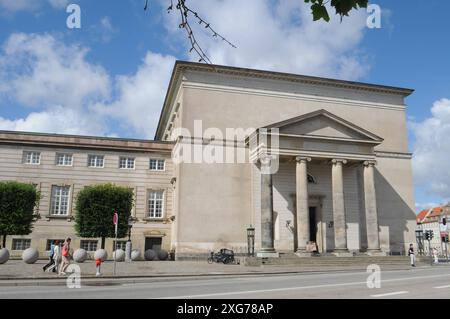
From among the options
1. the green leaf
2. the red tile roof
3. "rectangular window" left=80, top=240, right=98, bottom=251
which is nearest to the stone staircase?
"rectangular window" left=80, top=240, right=98, bottom=251

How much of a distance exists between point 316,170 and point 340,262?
10404 millimetres

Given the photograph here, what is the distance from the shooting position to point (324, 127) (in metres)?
36.3

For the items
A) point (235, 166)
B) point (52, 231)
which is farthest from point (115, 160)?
point (235, 166)

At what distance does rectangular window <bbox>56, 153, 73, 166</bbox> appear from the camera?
38453 millimetres

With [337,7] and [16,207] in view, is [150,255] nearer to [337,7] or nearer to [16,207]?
[16,207]

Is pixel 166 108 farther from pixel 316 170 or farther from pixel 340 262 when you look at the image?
pixel 340 262

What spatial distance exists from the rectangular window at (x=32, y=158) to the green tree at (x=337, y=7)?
3806 centimetres

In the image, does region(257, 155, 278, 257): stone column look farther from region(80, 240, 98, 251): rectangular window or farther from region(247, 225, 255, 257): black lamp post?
region(80, 240, 98, 251): rectangular window

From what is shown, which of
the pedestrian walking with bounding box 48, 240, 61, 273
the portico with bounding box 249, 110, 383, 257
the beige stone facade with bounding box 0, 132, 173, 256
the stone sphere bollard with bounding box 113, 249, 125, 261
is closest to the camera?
the pedestrian walking with bounding box 48, 240, 61, 273

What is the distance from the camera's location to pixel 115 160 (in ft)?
130

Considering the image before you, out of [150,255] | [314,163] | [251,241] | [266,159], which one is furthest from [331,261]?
[150,255]

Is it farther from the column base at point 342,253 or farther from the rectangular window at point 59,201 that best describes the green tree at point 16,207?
the column base at point 342,253

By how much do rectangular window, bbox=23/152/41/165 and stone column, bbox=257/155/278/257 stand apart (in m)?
21.0

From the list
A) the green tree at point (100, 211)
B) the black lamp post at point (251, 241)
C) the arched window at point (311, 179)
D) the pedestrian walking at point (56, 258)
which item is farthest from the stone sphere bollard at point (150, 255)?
the arched window at point (311, 179)
